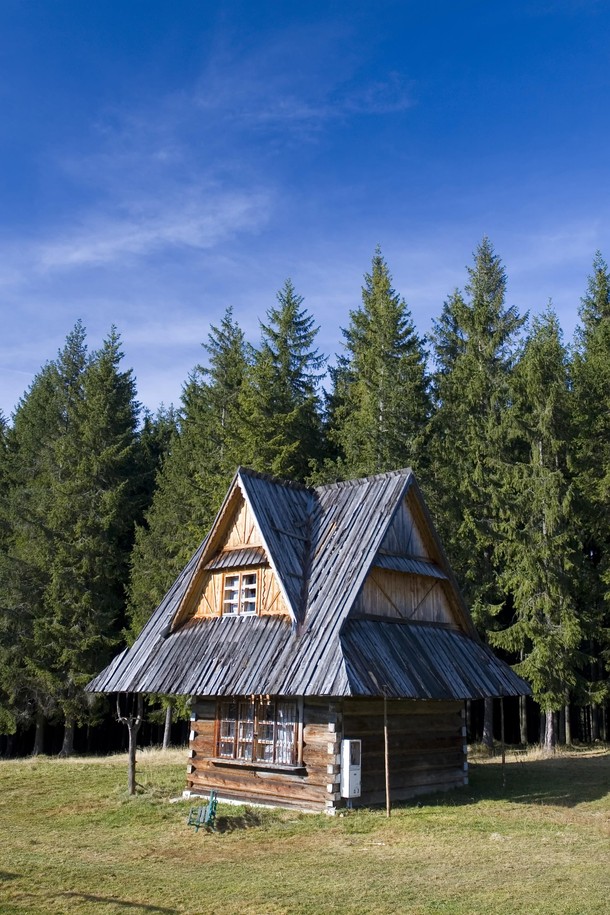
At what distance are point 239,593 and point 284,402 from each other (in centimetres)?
2084

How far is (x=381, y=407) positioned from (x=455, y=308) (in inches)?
314

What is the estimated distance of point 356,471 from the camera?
3241 cm

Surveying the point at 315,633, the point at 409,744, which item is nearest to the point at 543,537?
the point at 409,744

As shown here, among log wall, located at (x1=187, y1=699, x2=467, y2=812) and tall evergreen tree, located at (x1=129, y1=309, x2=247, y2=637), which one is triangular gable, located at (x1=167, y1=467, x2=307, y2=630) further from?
tall evergreen tree, located at (x1=129, y1=309, x2=247, y2=637)

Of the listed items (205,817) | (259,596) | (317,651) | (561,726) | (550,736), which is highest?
(259,596)

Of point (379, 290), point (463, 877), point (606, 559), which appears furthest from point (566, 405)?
point (463, 877)

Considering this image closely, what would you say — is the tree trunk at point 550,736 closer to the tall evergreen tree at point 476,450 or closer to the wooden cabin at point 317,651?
the tall evergreen tree at point 476,450

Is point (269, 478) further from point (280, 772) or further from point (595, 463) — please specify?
point (595, 463)

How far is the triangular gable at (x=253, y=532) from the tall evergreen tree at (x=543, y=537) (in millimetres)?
12209

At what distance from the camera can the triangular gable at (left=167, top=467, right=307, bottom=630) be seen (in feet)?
66.7

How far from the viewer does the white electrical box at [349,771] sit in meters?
17.2

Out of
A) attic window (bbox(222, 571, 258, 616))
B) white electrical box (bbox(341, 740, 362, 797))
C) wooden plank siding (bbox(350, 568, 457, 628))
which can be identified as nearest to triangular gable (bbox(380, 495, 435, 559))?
wooden plank siding (bbox(350, 568, 457, 628))

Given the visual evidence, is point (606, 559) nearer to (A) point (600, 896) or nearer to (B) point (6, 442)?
(A) point (600, 896)

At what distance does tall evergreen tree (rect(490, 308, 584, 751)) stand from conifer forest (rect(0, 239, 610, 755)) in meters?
0.08
